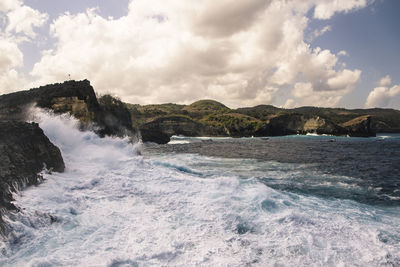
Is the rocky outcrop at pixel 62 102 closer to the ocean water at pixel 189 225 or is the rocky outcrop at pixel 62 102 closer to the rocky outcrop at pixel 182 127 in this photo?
the ocean water at pixel 189 225

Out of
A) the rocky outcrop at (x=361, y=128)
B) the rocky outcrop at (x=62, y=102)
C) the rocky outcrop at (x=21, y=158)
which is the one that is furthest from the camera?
the rocky outcrop at (x=361, y=128)

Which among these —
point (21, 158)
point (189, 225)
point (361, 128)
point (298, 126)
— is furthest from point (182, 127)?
point (189, 225)

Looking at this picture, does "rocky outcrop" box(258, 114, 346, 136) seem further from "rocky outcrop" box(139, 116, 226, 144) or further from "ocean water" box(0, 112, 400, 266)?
"ocean water" box(0, 112, 400, 266)

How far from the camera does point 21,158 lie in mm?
8617

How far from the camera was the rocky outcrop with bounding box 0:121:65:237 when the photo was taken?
706 centimetres

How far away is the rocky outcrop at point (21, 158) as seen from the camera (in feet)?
23.2

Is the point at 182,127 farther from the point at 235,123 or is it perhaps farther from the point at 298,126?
the point at 298,126

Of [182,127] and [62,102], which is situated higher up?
[182,127]

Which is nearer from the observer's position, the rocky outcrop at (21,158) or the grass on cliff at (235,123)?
the rocky outcrop at (21,158)

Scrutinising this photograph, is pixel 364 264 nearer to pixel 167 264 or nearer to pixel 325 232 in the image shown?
pixel 325 232

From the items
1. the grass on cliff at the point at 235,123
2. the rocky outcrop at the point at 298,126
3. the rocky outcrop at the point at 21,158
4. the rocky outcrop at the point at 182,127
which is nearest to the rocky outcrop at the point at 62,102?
the rocky outcrop at the point at 21,158

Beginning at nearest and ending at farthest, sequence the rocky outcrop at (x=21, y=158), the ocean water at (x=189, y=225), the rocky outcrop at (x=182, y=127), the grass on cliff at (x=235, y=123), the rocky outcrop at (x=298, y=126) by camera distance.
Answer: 1. the ocean water at (x=189, y=225)
2. the rocky outcrop at (x=21, y=158)
3. the rocky outcrop at (x=182, y=127)
4. the rocky outcrop at (x=298, y=126)
5. the grass on cliff at (x=235, y=123)

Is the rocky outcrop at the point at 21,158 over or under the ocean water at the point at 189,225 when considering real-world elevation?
over

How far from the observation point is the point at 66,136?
17.0m
